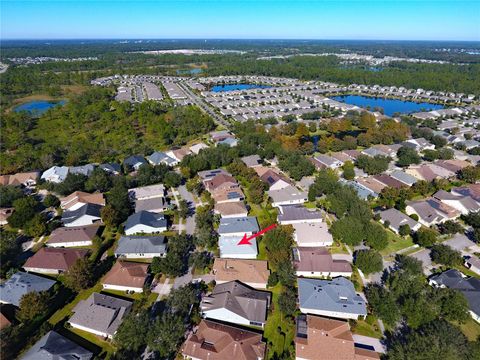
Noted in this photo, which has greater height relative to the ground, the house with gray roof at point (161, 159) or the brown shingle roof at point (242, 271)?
the house with gray roof at point (161, 159)

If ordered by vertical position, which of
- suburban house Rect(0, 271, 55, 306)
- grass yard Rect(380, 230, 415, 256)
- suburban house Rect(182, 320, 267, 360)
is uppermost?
suburban house Rect(182, 320, 267, 360)

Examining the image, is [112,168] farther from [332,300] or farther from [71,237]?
[332,300]

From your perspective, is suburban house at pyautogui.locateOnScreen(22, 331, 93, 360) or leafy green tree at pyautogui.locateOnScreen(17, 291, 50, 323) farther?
leafy green tree at pyautogui.locateOnScreen(17, 291, 50, 323)

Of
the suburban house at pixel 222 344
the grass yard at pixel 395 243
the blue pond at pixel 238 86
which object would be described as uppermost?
the blue pond at pixel 238 86

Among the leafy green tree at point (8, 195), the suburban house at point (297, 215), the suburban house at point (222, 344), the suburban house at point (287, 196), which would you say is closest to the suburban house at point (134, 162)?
the leafy green tree at point (8, 195)

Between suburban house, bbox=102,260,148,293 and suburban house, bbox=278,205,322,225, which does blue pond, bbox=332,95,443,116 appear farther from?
suburban house, bbox=102,260,148,293

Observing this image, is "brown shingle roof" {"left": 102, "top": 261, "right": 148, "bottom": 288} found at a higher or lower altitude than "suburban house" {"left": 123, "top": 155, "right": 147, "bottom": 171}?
lower

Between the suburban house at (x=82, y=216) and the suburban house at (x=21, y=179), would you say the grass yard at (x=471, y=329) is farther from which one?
the suburban house at (x=21, y=179)

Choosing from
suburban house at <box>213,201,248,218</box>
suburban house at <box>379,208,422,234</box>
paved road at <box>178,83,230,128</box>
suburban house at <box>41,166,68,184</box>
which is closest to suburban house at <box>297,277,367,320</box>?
suburban house at <box>379,208,422,234</box>
